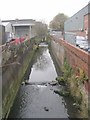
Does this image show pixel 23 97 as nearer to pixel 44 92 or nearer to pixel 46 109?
pixel 44 92

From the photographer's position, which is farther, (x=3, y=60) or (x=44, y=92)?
(x=44, y=92)

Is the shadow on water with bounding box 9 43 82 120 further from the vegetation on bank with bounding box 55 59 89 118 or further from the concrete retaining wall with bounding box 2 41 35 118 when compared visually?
the concrete retaining wall with bounding box 2 41 35 118

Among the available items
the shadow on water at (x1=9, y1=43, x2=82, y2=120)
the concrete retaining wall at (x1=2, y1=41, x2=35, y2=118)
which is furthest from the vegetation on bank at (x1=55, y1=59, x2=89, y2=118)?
the concrete retaining wall at (x1=2, y1=41, x2=35, y2=118)

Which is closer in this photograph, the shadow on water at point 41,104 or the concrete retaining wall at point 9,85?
the concrete retaining wall at point 9,85

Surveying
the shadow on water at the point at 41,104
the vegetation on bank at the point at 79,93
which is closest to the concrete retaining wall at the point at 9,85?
the shadow on water at the point at 41,104

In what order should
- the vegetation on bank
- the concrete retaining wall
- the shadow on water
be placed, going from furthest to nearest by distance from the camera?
the shadow on water
the concrete retaining wall
the vegetation on bank

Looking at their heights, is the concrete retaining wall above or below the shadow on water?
above

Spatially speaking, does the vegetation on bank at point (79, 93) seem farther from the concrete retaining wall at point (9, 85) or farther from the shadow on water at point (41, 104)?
the concrete retaining wall at point (9, 85)

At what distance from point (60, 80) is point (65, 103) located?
4.74 m

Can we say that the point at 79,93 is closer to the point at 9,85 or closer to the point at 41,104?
the point at 41,104

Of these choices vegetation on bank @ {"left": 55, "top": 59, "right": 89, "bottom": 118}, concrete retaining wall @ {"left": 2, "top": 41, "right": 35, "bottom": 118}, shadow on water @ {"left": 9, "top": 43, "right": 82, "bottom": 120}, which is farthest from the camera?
shadow on water @ {"left": 9, "top": 43, "right": 82, "bottom": 120}

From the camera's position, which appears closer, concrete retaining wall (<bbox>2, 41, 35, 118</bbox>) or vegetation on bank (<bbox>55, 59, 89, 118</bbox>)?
vegetation on bank (<bbox>55, 59, 89, 118</bbox>)

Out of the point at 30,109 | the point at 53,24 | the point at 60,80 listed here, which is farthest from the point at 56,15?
the point at 30,109

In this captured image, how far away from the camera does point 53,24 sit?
8725 cm
